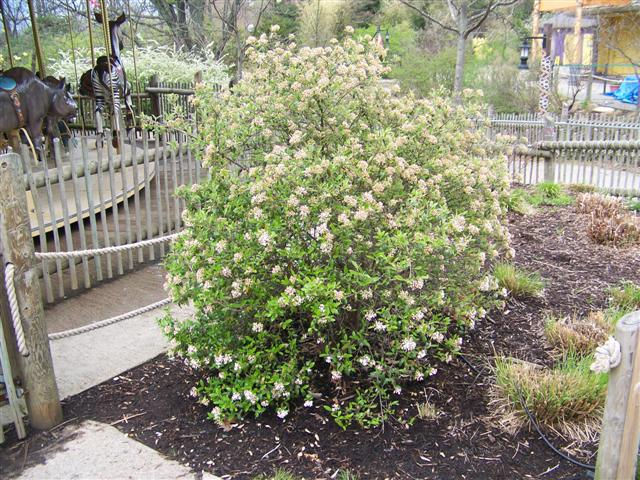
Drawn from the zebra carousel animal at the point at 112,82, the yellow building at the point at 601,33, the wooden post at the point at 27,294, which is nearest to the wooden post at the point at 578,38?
the yellow building at the point at 601,33

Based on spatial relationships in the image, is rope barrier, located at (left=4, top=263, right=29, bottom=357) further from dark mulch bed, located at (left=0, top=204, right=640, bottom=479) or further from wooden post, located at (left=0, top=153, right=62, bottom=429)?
dark mulch bed, located at (left=0, top=204, right=640, bottom=479)

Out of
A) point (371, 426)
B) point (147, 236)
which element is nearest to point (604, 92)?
point (147, 236)

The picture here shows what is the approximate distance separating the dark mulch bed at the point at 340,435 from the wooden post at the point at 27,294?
18 centimetres

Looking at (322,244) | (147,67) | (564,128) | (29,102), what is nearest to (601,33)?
(564,128)

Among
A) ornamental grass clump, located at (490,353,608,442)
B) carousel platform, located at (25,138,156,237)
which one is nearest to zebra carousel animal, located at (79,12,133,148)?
carousel platform, located at (25,138,156,237)

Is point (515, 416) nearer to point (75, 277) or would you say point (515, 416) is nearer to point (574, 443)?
point (574, 443)

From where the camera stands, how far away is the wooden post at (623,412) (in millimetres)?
2227

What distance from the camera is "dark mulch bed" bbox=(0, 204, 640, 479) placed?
9.55ft

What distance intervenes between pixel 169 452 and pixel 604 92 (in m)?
27.0

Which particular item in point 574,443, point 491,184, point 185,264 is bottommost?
point 574,443

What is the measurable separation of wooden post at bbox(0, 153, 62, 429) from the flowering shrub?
0.70m

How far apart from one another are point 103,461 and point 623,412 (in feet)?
7.75

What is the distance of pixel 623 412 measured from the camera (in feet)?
7.54

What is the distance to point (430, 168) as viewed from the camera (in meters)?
3.76
